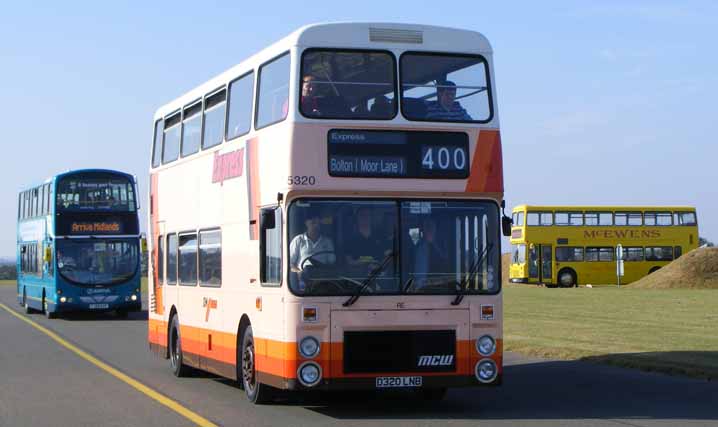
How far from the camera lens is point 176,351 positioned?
18625 mm

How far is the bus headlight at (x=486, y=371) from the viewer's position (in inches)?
513

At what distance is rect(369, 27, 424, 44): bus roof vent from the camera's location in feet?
43.3

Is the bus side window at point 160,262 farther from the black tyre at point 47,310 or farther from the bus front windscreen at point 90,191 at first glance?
the black tyre at point 47,310

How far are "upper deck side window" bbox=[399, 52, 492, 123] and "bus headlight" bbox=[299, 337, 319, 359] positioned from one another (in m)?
2.52

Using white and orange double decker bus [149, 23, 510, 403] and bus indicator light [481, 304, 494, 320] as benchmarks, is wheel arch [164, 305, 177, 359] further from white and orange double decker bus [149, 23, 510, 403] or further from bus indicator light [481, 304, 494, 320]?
bus indicator light [481, 304, 494, 320]

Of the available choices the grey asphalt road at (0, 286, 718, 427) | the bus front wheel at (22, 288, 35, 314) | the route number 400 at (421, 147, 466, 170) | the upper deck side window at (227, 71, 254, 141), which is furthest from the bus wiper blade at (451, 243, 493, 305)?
the bus front wheel at (22, 288, 35, 314)

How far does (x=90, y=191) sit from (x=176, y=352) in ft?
59.4

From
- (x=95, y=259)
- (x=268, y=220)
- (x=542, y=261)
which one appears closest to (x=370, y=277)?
(x=268, y=220)

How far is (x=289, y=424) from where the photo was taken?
40.5ft

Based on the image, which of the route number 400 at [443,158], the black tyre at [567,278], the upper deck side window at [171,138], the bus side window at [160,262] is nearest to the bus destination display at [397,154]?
the route number 400 at [443,158]

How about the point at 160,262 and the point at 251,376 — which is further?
the point at 160,262

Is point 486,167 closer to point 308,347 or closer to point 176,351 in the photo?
point 308,347

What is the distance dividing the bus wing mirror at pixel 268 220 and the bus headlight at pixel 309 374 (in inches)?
58.2

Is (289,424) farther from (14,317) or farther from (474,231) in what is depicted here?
(14,317)
